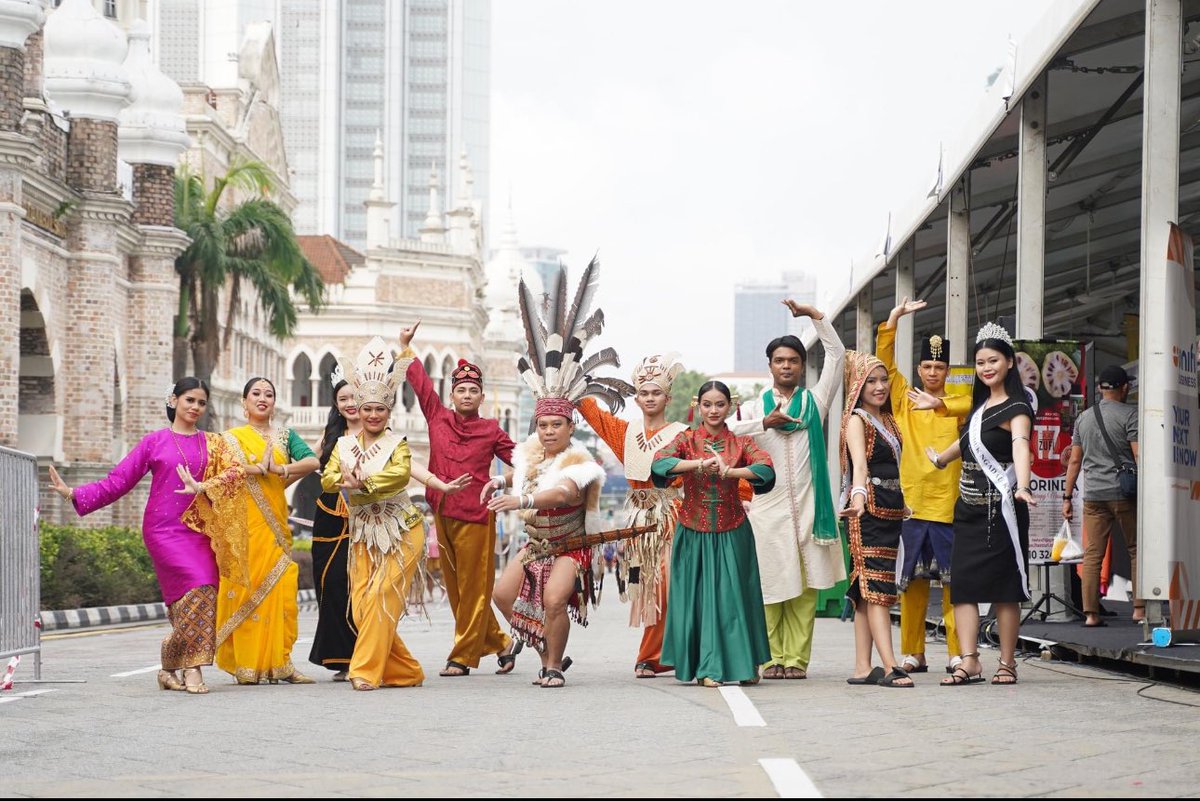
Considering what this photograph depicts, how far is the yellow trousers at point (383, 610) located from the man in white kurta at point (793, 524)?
2101 millimetres

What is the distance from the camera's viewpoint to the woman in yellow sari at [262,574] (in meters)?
12.1

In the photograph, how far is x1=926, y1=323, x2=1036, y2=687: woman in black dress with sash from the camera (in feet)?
36.9

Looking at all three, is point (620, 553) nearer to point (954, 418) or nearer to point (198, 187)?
point (954, 418)

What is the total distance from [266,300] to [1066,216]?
25380mm

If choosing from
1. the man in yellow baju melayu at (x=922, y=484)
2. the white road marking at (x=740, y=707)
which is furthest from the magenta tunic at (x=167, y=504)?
the man in yellow baju melayu at (x=922, y=484)

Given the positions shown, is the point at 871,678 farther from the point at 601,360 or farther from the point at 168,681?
the point at 168,681

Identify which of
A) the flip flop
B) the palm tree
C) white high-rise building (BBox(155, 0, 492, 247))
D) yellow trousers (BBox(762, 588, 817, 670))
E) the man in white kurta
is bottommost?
the flip flop

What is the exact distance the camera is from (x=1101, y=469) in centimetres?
1466

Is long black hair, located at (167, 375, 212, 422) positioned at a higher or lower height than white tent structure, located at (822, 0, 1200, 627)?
lower

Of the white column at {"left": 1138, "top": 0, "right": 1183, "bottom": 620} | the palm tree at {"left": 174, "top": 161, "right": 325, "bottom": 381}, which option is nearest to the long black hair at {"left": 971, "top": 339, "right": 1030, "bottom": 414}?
the white column at {"left": 1138, "top": 0, "right": 1183, "bottom": 620}

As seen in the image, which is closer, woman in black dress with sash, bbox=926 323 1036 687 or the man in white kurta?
woman in black dress with sash, bbox=926 323 1036 687

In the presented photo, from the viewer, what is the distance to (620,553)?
12641 millimetres

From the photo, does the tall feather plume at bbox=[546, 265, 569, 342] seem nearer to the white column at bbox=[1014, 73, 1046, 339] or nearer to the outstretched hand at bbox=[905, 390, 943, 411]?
the outstretched hand at bbox=[905, 390, 943, 411]

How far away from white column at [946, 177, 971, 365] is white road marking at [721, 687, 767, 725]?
7747 mm
